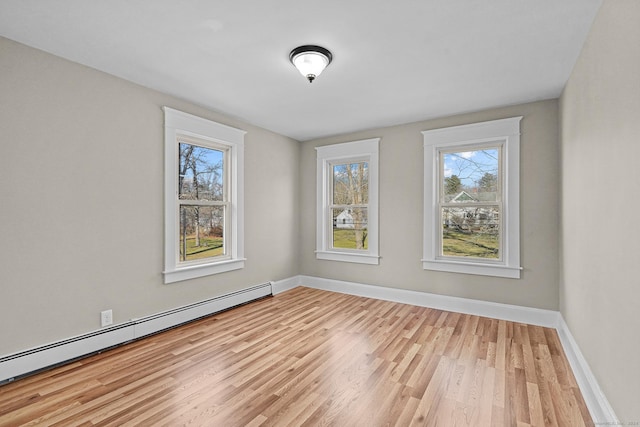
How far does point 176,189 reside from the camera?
3436 millimetres

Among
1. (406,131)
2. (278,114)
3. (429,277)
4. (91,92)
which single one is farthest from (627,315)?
(91,92)

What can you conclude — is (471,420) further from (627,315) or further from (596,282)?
(596,282)

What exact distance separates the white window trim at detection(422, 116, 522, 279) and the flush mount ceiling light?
2.21 m

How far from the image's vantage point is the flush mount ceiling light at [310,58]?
2393 mm

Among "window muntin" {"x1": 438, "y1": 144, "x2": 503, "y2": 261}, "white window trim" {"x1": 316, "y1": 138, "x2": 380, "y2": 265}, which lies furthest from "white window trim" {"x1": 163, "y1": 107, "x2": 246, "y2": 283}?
"window muntin" {"x1": 438, "y1": 144, "x2": 503, "y2": 261}

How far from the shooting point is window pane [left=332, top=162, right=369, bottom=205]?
4879 millimetres

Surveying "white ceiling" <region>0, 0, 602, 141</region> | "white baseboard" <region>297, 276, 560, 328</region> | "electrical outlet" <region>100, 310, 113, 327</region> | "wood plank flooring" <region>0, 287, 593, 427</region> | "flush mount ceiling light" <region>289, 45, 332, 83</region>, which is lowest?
"wood plank flooring" <region>0, 287, 593, 427</region>

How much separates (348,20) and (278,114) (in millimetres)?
2095

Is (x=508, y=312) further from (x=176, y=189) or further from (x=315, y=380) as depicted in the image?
(x=176, y=189)

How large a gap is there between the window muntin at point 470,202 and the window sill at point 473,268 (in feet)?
0.51

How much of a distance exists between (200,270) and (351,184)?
2653 millimetres

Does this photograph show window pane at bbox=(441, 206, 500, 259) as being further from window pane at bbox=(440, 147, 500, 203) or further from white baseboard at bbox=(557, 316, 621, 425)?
white baseboard at bbox=(557, 316, 621, 425)

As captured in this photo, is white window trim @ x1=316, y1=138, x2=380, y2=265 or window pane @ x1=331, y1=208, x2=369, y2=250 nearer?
white window trim @ x1=316, y1=138, x2=380, y2=265

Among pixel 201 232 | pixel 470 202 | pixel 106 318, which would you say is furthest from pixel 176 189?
pixel 470 202
